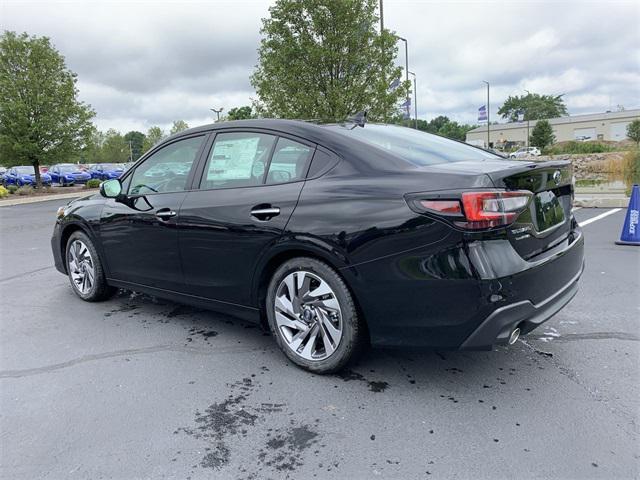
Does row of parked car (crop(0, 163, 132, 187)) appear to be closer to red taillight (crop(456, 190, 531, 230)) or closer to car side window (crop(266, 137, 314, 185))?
car side window (crop(266, 137, 314, 185))

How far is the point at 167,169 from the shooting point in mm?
4074

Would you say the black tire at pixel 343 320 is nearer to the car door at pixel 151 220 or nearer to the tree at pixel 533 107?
the car door at pixel 151 220

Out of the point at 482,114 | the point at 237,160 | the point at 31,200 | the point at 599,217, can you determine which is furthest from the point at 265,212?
the point at 482,114

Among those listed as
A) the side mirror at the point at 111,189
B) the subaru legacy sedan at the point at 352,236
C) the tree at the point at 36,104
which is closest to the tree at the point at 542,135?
the tree at the point at 36,104

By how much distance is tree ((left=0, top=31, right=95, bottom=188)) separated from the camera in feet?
71.0

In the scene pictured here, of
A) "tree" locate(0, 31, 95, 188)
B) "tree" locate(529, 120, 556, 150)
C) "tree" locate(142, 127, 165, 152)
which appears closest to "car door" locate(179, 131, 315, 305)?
"tree" locate(0, 31, 95, 188)

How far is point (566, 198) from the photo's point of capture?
3.28 meters

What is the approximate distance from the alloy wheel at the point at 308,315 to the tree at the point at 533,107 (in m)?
111

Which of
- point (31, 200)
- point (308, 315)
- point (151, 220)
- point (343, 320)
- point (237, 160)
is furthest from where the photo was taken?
point (31, 200)

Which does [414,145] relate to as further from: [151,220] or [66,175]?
[66,175]

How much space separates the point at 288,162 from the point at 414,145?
903 mm

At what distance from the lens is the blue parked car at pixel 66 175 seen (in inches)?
1271

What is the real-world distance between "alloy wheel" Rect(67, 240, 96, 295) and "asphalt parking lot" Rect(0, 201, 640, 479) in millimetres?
606

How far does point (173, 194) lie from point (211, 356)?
1.29m
